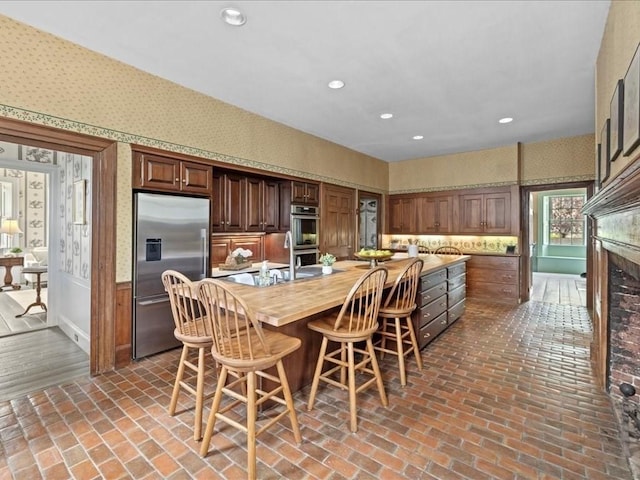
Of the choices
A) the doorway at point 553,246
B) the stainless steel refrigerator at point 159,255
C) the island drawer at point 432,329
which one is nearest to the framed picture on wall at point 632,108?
the island drawer at point 432,329

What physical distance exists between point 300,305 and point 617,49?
2.55 metres

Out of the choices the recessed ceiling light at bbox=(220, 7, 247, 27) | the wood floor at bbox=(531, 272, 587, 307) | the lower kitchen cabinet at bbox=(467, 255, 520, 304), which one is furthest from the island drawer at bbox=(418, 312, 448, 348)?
the wood floor at bbox=(531, 272, 587, 307)

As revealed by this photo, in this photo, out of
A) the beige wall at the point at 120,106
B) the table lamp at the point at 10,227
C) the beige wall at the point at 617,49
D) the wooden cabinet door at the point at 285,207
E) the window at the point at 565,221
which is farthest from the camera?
the window at the point at 565,221

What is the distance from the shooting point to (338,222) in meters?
5.97

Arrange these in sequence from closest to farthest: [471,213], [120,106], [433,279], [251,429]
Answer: [251,429]
[120,106]
[433,279]
[471,213]

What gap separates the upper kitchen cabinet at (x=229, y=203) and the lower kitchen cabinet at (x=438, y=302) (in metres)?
2.52

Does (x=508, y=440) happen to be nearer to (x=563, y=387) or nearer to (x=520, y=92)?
(x=563, y=387)

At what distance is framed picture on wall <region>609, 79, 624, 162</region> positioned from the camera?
1.82 metres

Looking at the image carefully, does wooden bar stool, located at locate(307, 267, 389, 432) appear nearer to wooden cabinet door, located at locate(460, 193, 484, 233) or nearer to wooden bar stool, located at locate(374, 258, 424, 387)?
wooden bar stool, located at locate(374, 258, 424, 387)

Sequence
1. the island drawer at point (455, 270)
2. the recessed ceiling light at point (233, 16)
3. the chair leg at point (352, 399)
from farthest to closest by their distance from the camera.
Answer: the island drawer at point (455, 270)
the recessed ceiling light at point (233, 16)
the chair leg at point (352, 399)

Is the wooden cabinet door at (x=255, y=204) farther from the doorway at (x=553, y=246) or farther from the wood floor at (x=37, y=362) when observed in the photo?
the doorway at (x=553, y=246)

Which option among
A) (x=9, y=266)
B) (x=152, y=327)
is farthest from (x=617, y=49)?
(x=9, y=266)

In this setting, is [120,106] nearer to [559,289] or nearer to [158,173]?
[158,173]

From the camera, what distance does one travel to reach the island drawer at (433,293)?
345cm
